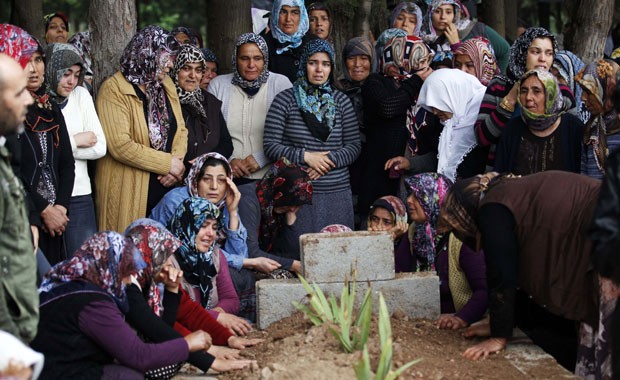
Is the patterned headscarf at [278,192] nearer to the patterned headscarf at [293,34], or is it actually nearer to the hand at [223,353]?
the patterned headscarf at [293,34]

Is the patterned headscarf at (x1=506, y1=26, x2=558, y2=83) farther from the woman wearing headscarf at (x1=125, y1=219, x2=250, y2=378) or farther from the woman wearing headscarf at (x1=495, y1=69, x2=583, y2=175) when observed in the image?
the woman wearing headscarf at (x1=125, y1=219, x2=250, y2=378)

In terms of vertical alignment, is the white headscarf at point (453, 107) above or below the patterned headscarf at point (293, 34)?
below

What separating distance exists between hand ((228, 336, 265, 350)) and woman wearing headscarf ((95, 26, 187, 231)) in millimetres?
1383

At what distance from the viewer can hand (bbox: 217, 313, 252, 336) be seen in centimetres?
639

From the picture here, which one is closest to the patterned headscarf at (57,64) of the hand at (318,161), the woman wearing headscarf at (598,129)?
the hand at (318,161)

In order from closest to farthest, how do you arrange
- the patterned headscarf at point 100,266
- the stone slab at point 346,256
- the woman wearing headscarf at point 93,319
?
the woman wearing headscarf at point 93,319
the patterned headscarf at point 100,266
the stone slab at point 346,256

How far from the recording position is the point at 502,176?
5.60 metres

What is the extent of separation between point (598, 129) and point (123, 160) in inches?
128

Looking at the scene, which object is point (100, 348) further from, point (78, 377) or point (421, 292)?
point (421, 292)

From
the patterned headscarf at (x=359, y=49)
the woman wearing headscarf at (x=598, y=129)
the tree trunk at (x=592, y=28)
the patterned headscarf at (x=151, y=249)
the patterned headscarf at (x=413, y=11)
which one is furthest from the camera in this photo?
the tree trunk at (x=592, y=28)

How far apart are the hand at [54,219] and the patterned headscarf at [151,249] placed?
36.9 inches

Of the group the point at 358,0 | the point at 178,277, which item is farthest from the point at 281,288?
the point at 358,0

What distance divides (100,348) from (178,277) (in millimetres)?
881

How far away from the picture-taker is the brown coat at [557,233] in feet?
17.5
